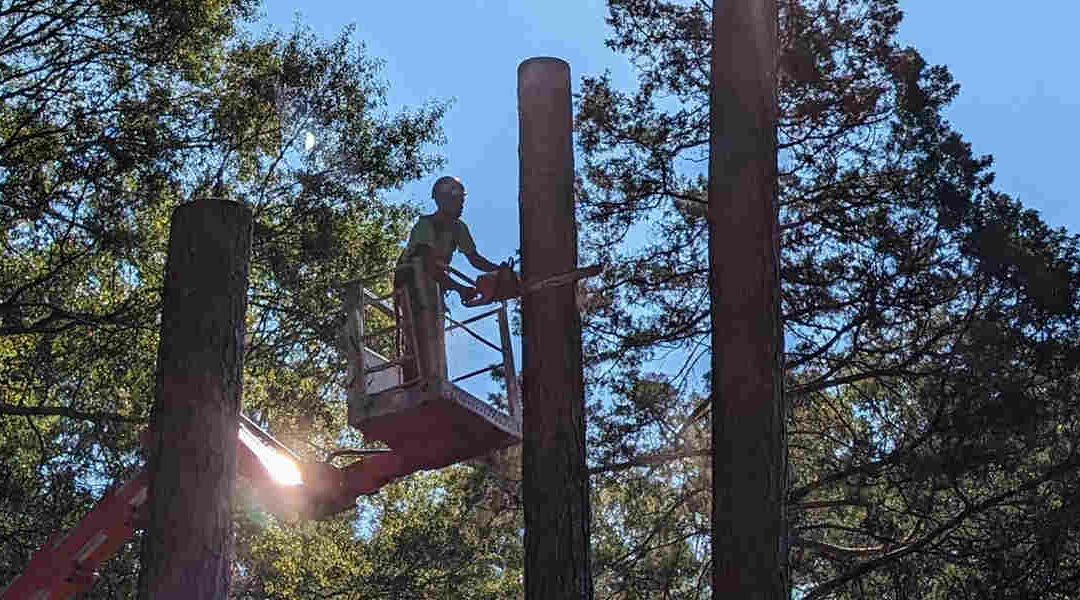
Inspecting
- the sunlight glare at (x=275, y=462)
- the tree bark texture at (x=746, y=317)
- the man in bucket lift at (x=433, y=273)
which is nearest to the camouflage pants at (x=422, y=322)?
the man in bucket lift at (x=433, y=273)

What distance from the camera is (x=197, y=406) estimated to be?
5684 mm

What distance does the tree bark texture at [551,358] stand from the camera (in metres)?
5.97

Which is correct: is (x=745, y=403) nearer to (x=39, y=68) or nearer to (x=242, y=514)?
(x=39, y=68)

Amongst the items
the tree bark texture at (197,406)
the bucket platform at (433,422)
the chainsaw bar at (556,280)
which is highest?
the chainsaw bar at (556,280)

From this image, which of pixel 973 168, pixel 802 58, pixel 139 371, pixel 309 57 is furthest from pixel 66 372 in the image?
pixel 973 168

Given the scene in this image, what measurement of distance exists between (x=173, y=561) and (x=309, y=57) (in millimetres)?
12239

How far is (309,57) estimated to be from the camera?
1692cm

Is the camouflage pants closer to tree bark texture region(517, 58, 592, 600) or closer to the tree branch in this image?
tree bark texture region(517, 58, 592, 600)

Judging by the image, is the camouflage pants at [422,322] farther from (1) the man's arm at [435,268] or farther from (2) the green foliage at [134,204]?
(2) the green foliage at [134,204]

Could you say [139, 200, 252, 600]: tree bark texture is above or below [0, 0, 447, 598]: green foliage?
below

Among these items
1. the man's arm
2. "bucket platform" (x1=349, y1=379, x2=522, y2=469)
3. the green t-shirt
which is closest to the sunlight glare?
"bucket platform" (x1=349, y1=379, x2=522, y2=469)

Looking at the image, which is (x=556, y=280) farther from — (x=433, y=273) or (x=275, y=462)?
(x=275, y=462)

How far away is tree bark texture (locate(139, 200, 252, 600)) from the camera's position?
217 inches

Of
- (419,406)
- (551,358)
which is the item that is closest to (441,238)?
(419,406)
